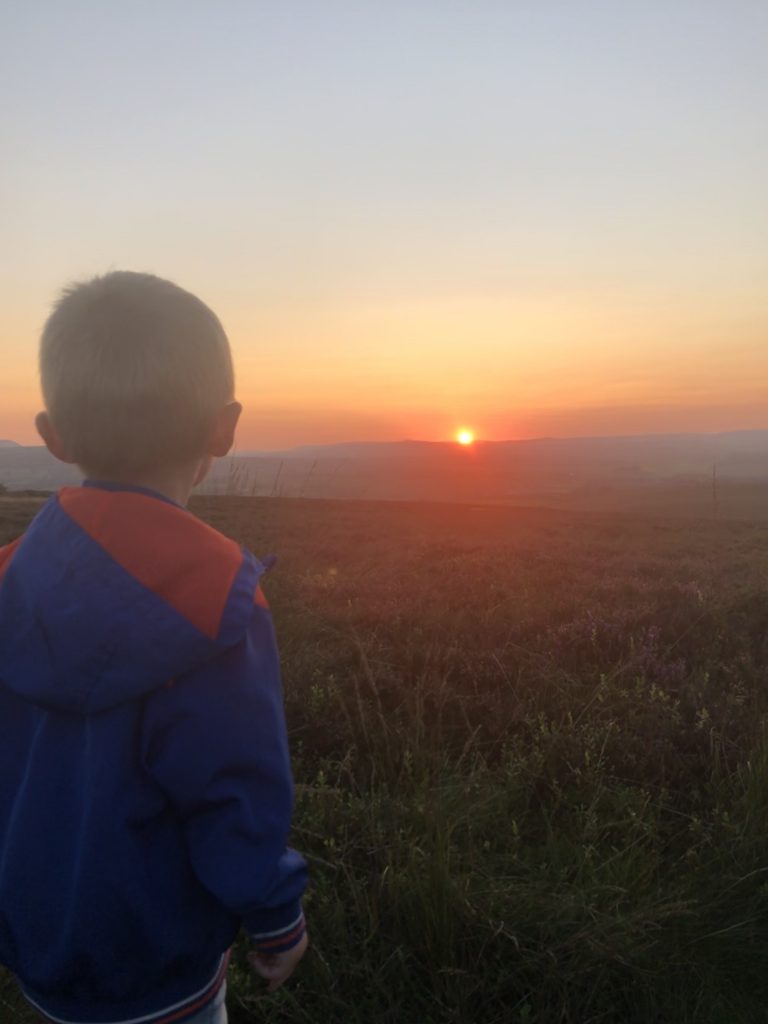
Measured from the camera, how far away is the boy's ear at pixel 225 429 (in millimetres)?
1522

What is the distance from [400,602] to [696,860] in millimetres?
4271

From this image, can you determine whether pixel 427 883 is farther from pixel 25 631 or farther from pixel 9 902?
pixel 25 631

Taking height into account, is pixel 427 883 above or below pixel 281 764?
below

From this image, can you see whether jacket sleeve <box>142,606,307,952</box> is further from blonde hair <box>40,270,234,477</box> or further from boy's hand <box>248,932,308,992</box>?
blonde hair <box>40,270,234,477</box>

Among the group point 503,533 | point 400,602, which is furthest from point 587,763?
point 503,533

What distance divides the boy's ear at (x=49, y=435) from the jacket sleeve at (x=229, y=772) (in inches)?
20.2

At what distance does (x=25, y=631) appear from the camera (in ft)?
4.41

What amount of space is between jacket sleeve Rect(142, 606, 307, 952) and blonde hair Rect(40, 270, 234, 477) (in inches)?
16.6

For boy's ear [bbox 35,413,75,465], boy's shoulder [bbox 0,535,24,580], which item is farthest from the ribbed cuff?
boy's ear [bbox 35,413,75,465]

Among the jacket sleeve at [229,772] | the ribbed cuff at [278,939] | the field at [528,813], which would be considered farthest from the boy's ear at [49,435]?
the field at [528,813]

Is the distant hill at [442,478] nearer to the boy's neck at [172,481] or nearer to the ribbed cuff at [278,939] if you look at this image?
the boy's neck at [172,481]

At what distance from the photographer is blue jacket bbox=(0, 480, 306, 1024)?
1.31 metres

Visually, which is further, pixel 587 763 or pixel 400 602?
pixel 400 602

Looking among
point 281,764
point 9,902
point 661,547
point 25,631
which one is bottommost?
point 661,547
